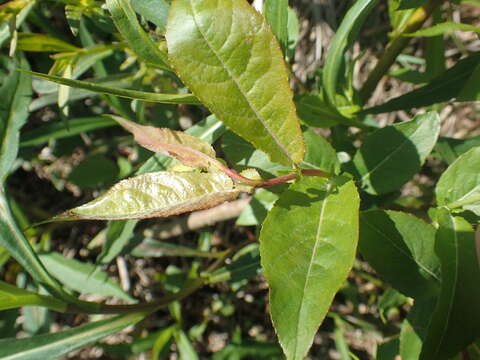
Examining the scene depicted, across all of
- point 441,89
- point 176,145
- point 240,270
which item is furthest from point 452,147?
point 176,145

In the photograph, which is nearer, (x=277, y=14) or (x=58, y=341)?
(x=277, y=14)

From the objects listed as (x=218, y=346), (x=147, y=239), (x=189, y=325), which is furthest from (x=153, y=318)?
(x=147, y=239)

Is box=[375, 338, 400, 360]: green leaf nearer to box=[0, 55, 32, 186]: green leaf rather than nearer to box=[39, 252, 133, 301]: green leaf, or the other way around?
box=[39, 252, 133, 301]: green leaf

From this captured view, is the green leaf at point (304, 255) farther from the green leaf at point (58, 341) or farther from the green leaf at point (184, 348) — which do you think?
the green leaf at point (184, 348)

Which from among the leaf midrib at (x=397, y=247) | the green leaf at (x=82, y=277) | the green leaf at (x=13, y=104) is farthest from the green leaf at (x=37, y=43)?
the leaf midrib at (x=397, y=247)

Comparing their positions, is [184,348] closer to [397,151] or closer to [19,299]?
[19,299]

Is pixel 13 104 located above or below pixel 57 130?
above

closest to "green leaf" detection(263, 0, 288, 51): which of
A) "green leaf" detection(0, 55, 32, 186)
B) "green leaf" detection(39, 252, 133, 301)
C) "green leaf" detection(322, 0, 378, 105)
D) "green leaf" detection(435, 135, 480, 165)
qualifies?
"green leaf" detection(322, 0, 378, 105)

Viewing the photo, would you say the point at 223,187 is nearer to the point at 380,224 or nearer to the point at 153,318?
the point at 380,224
